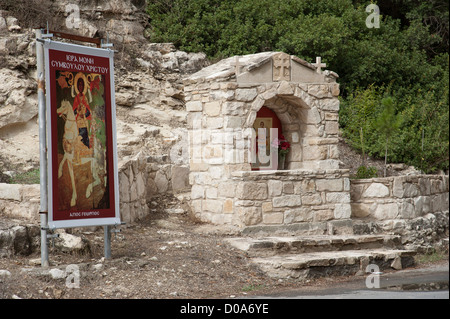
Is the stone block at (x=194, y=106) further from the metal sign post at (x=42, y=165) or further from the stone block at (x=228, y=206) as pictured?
the metal sign post at (x=42, y=165)

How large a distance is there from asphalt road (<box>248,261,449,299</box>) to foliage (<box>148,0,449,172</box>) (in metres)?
6.24

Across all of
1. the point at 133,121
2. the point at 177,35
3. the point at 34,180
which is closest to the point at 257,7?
the point at 177,35

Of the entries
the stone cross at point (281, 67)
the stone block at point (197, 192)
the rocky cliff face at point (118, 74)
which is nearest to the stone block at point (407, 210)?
the stone cross at point (281, 67)

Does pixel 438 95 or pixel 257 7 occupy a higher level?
pixel 257 7

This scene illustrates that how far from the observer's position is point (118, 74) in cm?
1319

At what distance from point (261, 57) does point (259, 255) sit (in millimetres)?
3386

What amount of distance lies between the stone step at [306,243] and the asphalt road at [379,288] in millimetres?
912

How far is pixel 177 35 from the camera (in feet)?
47.7

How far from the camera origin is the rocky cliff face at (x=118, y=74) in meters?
10.9

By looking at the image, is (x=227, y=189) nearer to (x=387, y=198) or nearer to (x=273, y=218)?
(x=273, y=218)

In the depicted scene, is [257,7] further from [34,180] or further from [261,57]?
[34,180]

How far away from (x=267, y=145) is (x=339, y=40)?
5154mm

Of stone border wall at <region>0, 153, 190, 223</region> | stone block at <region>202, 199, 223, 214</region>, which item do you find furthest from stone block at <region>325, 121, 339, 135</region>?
stone border wall at <region>0, 153, 190, 223</region>

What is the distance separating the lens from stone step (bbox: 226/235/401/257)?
8.24 m
